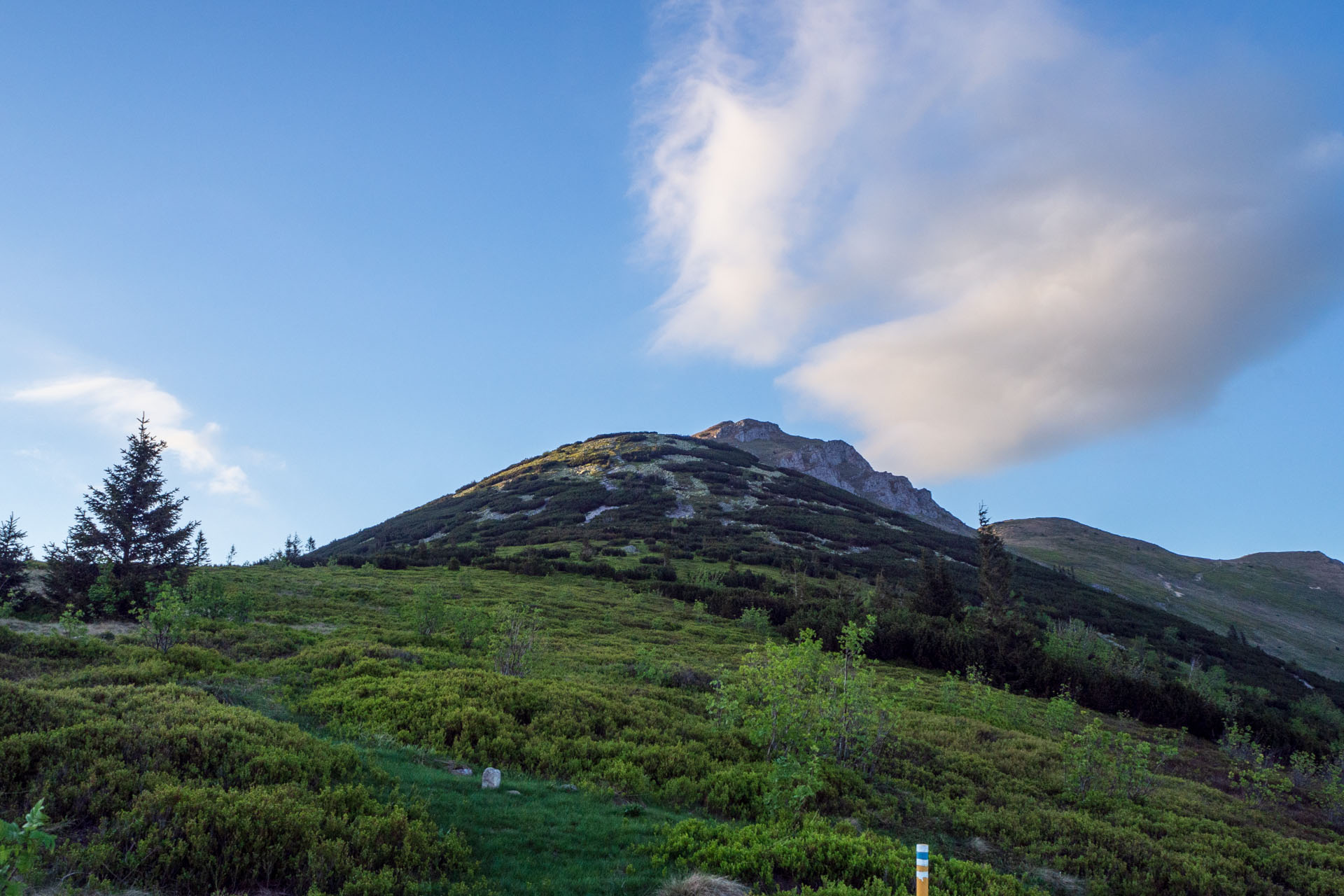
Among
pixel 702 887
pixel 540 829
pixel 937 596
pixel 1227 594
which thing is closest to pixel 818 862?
pixel 702 887

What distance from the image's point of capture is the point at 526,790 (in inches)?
465

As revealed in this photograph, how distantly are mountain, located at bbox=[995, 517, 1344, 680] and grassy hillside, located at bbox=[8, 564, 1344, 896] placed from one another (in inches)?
4763

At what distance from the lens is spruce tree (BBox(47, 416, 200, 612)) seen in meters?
28.4

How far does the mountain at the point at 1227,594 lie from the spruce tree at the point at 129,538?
141 m

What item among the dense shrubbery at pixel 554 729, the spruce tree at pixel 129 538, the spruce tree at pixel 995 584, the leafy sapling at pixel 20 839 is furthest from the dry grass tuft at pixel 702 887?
the spruce tree at pixel 995 584

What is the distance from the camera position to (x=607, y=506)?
336 feet

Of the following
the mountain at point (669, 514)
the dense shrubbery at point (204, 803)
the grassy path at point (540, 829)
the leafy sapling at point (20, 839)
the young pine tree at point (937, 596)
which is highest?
the mountain at point (669, 514)

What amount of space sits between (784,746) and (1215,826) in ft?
32.7

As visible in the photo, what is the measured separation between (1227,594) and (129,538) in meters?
209

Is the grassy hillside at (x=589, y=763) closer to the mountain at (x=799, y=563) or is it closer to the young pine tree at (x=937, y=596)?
the mountain at (x=799, y=563)

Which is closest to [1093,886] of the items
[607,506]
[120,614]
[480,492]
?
[120,614]

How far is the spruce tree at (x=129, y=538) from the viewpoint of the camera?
2842 centimetres

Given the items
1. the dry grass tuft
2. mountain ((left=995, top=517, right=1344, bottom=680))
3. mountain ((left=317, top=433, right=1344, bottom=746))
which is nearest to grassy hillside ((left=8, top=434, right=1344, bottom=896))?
the dry grass tuft

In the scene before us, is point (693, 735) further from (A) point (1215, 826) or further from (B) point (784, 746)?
(A) point (1215, 826)
